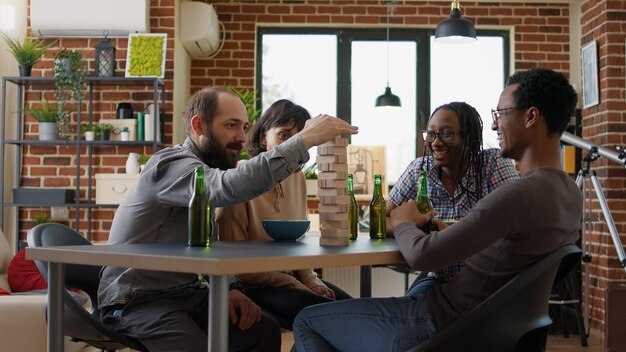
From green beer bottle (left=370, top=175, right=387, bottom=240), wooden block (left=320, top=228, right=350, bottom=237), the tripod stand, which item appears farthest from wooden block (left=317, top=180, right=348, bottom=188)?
the tripod stand

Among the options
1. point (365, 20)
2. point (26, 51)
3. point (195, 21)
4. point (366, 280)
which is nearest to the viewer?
point (366, 280)

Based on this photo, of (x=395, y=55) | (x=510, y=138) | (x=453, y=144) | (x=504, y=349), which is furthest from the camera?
(x=395, y=55)

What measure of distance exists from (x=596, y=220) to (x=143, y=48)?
3.37 m

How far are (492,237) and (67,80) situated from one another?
165 inches

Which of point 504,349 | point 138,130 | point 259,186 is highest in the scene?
point 138,130

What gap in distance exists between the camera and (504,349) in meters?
1.95

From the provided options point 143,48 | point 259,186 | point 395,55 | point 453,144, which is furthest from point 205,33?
point 259,186

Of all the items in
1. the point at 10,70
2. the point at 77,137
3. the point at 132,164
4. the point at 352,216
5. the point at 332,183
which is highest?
the point at 10,70

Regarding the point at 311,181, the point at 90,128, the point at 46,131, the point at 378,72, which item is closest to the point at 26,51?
the point at 46,131

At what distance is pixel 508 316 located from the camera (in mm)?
1909

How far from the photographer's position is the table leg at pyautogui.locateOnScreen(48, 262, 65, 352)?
2105mm

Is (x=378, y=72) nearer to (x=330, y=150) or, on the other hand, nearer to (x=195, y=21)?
(x=195, y=21)

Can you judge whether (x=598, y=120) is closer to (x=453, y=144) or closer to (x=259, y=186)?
(x=453, y=144)

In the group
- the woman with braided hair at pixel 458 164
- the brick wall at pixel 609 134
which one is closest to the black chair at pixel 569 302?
the brick wall at pixel 609 134
